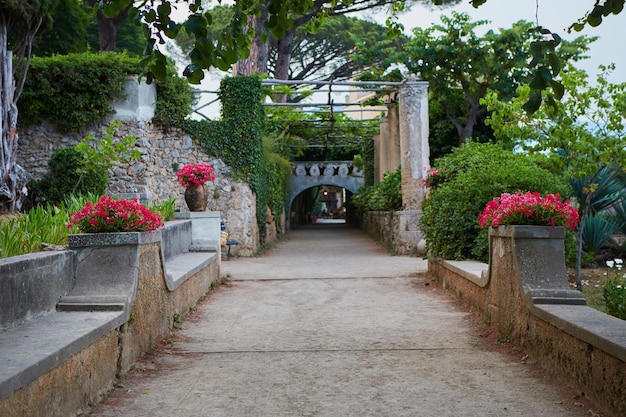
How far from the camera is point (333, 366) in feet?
15.4

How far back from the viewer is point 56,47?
20547 mm

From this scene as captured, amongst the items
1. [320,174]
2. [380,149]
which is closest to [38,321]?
[380,149]

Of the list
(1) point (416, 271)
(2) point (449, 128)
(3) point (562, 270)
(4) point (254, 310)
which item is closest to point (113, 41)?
(2) point (449, 128)

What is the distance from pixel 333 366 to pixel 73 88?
10.6 m

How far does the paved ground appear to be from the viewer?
3717mm

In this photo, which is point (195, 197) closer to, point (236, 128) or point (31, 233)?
point (236, 128)

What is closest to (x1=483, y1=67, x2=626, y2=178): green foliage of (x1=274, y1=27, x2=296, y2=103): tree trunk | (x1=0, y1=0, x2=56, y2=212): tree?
(x1=0, y1=0, x2=56, y2=212): tree

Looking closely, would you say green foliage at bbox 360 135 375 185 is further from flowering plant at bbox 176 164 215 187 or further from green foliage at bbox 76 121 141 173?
flowering plant at bbox 176 164 215 187

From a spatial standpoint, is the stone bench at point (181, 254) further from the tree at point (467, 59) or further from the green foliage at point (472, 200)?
the tree at point (467, 59)

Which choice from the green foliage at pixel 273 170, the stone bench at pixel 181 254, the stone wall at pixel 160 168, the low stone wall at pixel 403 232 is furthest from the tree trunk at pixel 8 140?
the low stone wall at pixel 403 232

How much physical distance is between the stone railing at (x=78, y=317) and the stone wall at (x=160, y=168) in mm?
8016

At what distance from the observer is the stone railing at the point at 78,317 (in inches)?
115

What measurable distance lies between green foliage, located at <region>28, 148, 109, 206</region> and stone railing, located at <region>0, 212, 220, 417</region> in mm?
6872

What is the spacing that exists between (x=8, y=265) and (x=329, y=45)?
23886 mm
